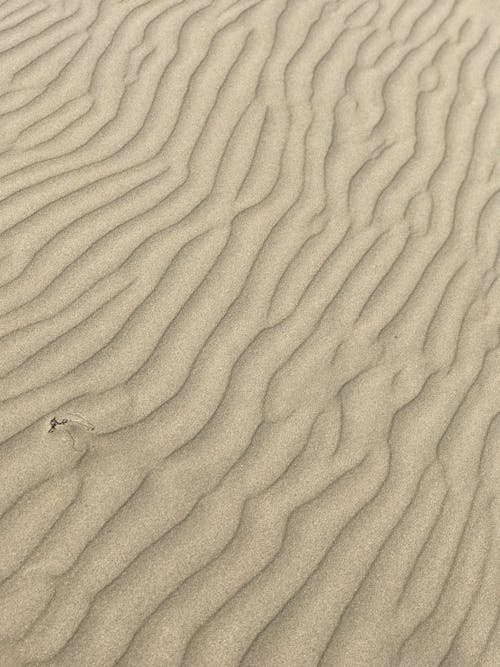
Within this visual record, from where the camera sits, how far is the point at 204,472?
310 centimetres

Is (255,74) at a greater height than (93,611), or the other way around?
(255,74)

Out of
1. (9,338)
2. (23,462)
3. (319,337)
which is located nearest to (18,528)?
(23,462)

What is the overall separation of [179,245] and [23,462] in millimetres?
1193

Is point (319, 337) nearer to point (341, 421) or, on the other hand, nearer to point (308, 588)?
point (341, 421)

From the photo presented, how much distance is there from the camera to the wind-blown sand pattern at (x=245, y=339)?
284 cm

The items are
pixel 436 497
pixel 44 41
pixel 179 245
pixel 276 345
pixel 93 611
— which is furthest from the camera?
pixel 44 41

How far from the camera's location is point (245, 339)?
139 inches

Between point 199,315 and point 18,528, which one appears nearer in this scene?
point 18,528

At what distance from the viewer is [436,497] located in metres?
3.19

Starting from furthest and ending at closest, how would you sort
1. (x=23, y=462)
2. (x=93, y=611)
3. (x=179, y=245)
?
(x=179, y=245), (x=23, y=462), (x=93, y=611)

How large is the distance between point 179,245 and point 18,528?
4.60ft

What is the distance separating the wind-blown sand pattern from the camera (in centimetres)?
284

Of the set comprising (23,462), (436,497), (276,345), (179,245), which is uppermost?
(179,245)

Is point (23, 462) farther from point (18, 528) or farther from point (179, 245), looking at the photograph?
point (179, 245)
